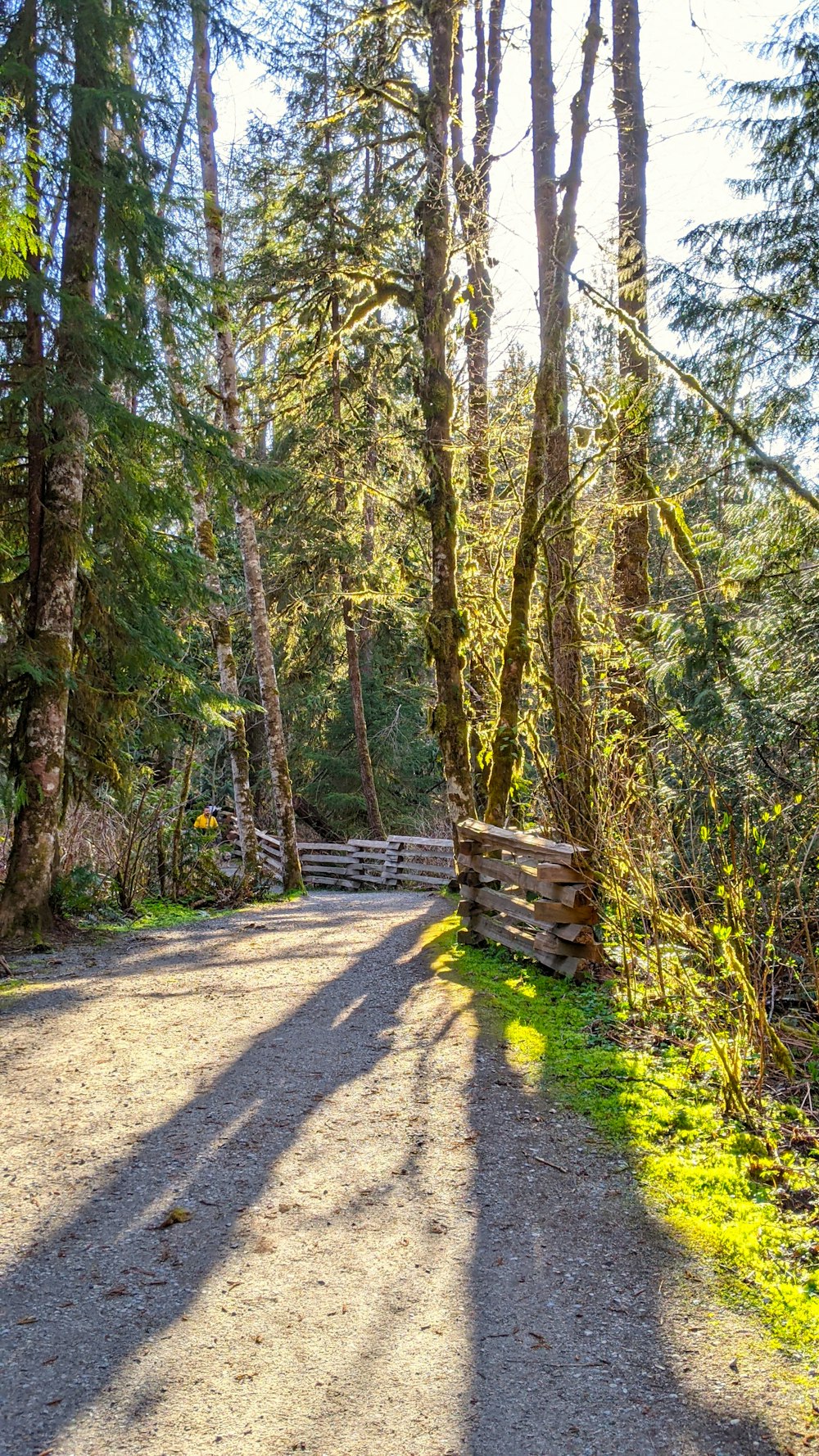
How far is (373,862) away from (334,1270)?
1582 cm

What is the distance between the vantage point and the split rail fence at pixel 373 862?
698 inches

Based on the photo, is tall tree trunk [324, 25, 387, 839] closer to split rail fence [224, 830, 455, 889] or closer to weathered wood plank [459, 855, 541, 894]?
split rail fence [224, 830, 455, 889]

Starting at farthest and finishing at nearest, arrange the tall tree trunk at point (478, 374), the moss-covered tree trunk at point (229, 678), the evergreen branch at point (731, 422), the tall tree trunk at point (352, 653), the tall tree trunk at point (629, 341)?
the tall tree trunk at point (352, 653) → the moss-covered tree trunk at point (229, 678) → the tall tree trunk at point (478, 374) → the tall tree trunk at point (629, 341) → the evergreen branch at point (731, 422)

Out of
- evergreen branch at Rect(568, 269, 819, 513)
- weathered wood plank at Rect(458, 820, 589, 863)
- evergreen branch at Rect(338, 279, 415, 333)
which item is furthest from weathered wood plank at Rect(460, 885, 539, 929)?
evergreen branch at Rect(338, 279, 415, 333)

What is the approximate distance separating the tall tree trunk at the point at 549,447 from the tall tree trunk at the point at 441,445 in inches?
43.4

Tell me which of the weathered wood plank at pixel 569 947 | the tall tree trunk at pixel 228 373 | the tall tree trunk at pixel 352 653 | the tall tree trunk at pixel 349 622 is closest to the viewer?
the weathered wood plank at pixel 569 947

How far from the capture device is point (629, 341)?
357 inches

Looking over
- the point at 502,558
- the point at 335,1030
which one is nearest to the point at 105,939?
the point at 335,1030

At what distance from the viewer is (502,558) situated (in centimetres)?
1134

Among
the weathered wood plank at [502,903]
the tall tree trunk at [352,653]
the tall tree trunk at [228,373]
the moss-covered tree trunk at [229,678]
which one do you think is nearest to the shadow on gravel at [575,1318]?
the weathered wood plank at [502,903]

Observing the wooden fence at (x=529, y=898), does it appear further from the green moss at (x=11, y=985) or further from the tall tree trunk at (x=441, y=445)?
Answer: the green moss at (x=11, y=985)

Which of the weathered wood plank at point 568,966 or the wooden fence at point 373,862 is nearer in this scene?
the weathered wood plank at point 568,966

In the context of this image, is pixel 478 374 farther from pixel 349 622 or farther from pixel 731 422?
pixel 731 422

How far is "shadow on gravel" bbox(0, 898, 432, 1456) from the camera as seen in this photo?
9.21ft
